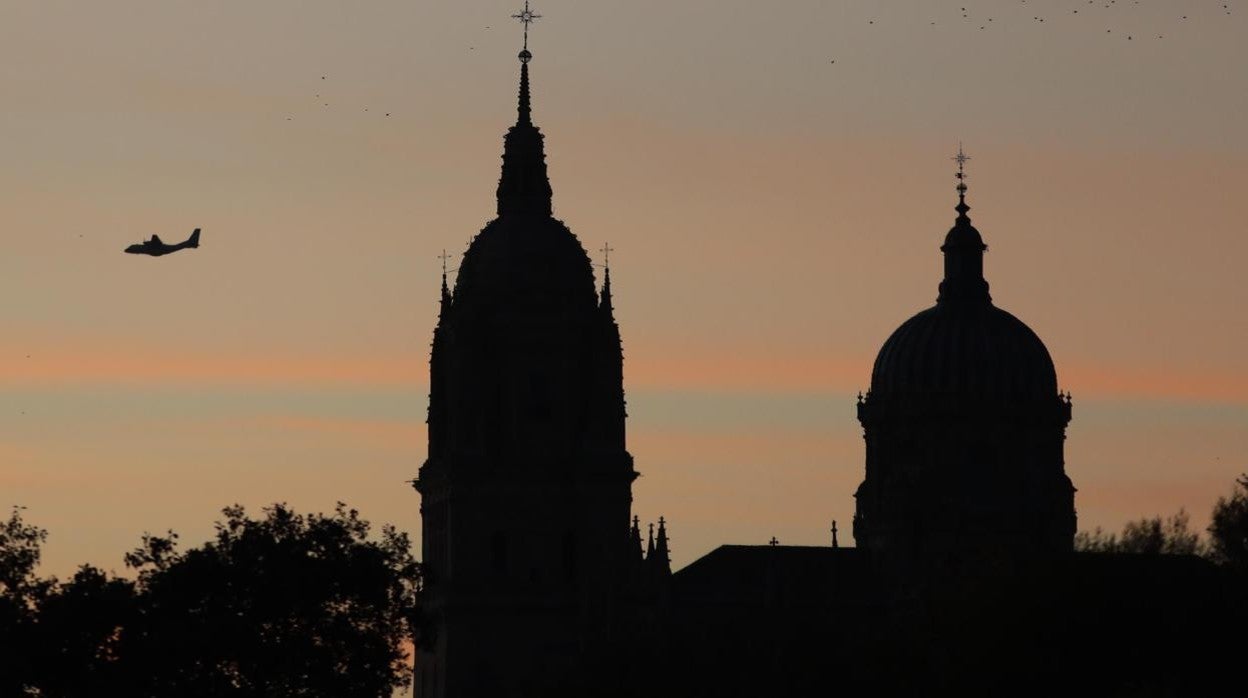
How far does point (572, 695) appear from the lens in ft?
604

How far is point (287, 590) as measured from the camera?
173 metres

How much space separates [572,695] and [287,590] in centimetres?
1450

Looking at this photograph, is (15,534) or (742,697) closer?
(15,534)

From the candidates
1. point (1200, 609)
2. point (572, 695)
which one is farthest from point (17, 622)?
point (1200, 609)

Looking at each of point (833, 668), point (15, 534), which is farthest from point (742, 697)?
point (15, 534)

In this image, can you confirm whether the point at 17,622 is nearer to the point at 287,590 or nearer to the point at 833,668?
the point at 287,590

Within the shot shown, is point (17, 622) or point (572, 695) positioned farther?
point (572, 695)

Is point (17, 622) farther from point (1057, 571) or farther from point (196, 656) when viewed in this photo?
point (1057, 571)

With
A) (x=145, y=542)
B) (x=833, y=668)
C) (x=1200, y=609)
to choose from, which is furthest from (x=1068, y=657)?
(x=145, y=542)

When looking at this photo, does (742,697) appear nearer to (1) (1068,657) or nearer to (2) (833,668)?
(2) (833,668)

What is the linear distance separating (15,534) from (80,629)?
19.8 ft

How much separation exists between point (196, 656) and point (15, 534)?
8.38 metres

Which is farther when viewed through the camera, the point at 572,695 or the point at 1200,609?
the point at 572,695

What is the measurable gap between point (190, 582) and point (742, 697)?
20208mm
